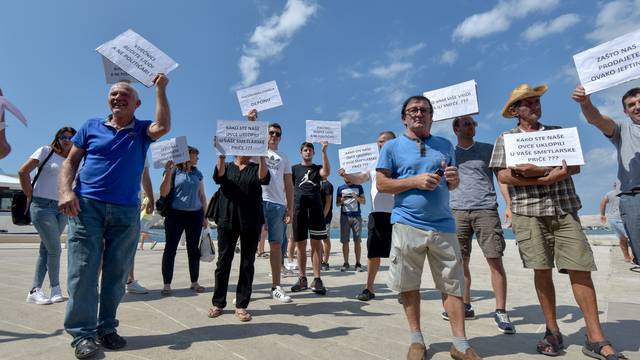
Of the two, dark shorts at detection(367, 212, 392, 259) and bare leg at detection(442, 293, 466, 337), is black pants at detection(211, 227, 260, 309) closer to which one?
dark shorts at detection(367, 212, 392, 259)

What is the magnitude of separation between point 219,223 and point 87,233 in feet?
4.46

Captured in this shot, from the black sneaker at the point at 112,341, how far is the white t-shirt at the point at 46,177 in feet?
7.62

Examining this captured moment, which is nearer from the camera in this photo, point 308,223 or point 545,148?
point 545,148

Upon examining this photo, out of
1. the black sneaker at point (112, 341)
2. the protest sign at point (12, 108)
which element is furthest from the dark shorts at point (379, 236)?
the protest sign at point (12, 108)

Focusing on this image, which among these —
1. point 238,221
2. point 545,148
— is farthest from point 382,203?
point 545,148

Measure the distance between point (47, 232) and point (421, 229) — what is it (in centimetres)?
429

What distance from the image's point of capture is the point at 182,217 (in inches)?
205

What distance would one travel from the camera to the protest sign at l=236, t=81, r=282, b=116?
493cm

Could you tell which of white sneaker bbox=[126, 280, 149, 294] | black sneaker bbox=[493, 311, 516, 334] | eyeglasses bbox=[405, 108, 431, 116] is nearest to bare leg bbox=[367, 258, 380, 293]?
black sneaker bbox=[493, 311, 516, 334]

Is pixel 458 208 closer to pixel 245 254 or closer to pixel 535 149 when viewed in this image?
pixel 535 149

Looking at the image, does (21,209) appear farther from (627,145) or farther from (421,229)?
(627,145)

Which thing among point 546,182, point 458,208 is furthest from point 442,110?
point 546,182

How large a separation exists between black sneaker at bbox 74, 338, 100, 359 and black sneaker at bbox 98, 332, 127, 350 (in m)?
0.16

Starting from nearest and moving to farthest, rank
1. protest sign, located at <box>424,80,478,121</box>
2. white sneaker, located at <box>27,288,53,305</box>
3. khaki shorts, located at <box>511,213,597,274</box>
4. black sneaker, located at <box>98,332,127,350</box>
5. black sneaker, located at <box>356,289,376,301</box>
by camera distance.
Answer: black sneaker, located at <box>98,332,127,350</box> → khaki shorts, located at <box>511,213,597,274</box> → protest sign, located at <box>424,80,478,121</box> → white sneaker, located at <box>27,288,53,305</box> → black sneaker, located at <box>356,289,376,301</box>
